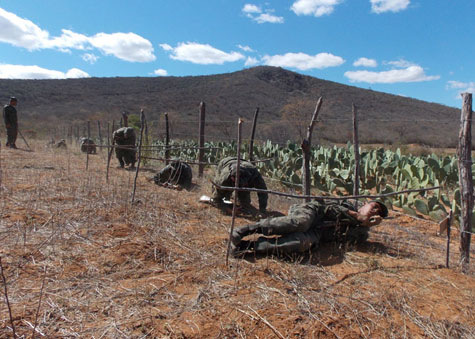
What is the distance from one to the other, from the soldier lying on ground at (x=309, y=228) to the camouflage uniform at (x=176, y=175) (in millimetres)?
3384

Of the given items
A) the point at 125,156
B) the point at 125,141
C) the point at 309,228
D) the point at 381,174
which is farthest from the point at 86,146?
the point at 309,228

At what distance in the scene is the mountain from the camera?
89.9 feet

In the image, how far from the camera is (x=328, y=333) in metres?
2.12

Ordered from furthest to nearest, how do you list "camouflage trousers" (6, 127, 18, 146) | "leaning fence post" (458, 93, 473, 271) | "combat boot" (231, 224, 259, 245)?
"camouflage trousers" (6, 127, 18, 146) < "leaning fence post" (458, 93, 473, 271) < "combat boot" (231, 224, 259, 245)

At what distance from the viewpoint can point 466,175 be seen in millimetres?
3277

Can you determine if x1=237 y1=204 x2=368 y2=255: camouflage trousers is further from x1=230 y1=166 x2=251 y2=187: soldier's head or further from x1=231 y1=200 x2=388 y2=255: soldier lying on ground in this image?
x1=230 y1=166 x2=251 y2=187: soldier's head

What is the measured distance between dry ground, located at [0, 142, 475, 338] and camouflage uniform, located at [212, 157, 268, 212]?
489mm

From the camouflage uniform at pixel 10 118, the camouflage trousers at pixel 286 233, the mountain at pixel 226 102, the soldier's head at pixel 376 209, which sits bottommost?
the camouflage trousers at pixel 286 233

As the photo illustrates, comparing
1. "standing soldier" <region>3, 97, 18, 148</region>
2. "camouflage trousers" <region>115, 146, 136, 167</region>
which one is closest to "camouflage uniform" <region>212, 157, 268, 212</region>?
"camouflage trousers" <region>115, 146, 136, 167</region>

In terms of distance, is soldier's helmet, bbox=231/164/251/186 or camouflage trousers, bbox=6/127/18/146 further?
camouflage trousers, bbox=6/127/18/146

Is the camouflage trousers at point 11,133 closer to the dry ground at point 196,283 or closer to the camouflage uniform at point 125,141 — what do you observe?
the camouflage uniform at point 125,141

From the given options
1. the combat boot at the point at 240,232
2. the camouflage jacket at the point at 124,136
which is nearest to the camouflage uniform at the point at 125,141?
the camouflage jacket at the point at 124,136

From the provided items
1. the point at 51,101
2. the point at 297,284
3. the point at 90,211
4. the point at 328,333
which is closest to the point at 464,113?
the point at 297,284

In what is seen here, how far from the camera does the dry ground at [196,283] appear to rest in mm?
2152
